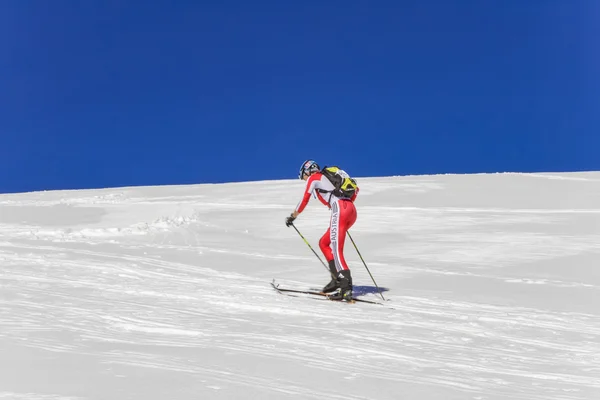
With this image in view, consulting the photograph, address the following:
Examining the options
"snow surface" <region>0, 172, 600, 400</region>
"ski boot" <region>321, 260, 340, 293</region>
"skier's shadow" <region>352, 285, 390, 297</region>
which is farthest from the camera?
A: "skier's shadow" <region>352, 285, 390, 297</region>

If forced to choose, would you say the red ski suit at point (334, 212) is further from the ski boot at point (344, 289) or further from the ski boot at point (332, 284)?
the ski boot at point (344, 289)

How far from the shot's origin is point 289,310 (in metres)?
7.63

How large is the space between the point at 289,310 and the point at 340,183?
8.42ft

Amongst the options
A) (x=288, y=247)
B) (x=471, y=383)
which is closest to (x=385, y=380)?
(x=471, y=383)

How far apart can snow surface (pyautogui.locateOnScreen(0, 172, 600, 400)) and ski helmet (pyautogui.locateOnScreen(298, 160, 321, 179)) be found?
1.84 metres

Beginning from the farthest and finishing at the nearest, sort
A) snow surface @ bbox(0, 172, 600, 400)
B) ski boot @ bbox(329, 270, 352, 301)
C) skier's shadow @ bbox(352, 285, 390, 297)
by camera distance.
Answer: skier's shadow @ bbox(352, 285, 390, 297)
ski boot @ bbox(329, 270, 352, 301)
snow surface @ bbox(0, 172, 600, 400)

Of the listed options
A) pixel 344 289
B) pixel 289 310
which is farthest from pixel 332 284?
pixel 289 310

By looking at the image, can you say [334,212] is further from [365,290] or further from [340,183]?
[365,290]

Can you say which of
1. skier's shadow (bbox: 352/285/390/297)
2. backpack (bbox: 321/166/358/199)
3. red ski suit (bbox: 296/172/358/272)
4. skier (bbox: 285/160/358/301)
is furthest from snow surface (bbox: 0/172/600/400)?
backpack (bbox: 321/166/358/199)

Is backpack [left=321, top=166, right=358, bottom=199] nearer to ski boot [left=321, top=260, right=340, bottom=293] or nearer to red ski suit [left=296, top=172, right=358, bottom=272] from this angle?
red ski suit [left=296, top=172, right=358, bottom=272]

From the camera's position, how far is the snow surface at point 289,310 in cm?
446

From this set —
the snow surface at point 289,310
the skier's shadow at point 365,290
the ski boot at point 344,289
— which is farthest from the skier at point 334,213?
the snow surface at point 289,310

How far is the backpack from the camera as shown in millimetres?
9492

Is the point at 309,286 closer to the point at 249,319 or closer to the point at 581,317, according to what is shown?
the point at 249,319
